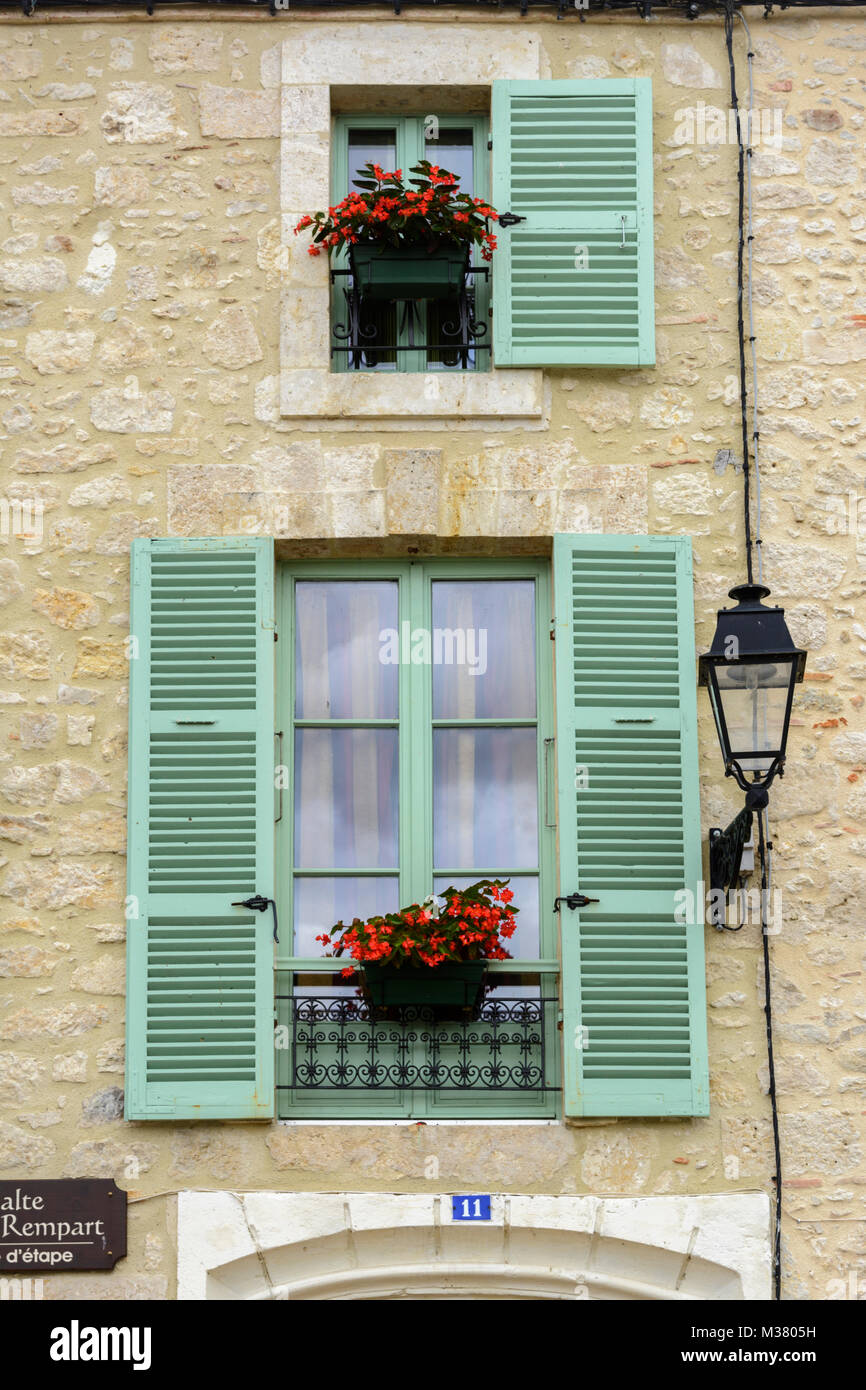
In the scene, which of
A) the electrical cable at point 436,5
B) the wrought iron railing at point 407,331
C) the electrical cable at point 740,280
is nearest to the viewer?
the electrical cable at point 740,280

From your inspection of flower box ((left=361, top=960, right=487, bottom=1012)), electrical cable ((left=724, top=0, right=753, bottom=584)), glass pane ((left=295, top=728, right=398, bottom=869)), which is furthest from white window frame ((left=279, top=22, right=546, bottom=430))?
flower box ((left=361, top=960, right=487, bottom=1012))

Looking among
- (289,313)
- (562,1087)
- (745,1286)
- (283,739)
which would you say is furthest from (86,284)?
(745,1286)

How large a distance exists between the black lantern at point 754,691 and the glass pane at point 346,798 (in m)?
1.20

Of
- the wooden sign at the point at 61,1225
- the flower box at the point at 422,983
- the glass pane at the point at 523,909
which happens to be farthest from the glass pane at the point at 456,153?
the wooden sign at the point at 61,1225

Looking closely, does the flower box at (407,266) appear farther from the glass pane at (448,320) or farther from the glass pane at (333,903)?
the glass pane at (333,903)

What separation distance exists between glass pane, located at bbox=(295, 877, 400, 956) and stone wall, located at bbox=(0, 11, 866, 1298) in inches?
22.7

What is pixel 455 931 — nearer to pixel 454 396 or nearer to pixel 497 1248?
pixel 497 1248

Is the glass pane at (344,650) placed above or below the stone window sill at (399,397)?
below

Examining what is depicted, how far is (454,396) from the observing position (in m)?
6.52

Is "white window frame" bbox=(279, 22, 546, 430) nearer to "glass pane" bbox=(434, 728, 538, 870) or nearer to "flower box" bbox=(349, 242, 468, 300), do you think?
"flower box" bbox=(349, 242, 468, 300)

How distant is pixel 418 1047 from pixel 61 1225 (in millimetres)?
1208

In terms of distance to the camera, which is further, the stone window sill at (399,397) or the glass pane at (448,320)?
the glass pane at (448,320)

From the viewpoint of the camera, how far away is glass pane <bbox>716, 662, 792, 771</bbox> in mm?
5684

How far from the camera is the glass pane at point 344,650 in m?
6.48
